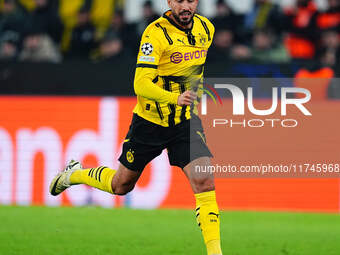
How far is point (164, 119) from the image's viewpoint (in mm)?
6949

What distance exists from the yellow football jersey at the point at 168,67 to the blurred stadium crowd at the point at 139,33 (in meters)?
4.80

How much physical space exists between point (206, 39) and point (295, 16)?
19.5 ft

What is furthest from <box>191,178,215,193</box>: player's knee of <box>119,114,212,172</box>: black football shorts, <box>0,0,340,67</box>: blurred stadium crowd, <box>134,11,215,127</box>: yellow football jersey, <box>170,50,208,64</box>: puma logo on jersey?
<box>0,0,340,67</box>: blurred stadium crowd

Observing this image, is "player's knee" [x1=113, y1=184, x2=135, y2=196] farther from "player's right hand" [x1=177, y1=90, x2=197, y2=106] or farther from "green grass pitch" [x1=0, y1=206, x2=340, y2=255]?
"player's right hand" [x1=177, y1=90, x2=197, y2=106]

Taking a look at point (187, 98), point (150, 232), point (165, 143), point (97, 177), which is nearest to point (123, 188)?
point (97, 177)

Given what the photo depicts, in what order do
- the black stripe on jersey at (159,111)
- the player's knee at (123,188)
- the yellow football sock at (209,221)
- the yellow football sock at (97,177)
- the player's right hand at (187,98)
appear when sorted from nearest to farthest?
the player's right hand at (187,98) → the yellow football sock at (209,221) → the black stripe on jersey at (159,111) → the player's knee at (123,188) → the yellow football sock at (97,177)

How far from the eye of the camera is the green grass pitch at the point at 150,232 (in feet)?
25.8

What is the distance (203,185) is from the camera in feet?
21.7

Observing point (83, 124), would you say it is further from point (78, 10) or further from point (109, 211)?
point (78, 10)

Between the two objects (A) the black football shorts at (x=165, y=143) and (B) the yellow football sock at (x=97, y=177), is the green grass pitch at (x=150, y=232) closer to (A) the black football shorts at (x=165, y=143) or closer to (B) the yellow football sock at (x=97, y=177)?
(B) the yellow football sock at (x=97, y=177)

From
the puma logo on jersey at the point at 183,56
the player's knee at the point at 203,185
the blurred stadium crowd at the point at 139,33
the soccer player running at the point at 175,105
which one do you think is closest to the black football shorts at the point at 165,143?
the soccer player running at the point at 175,105

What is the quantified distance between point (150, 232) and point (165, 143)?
2347 millimetres

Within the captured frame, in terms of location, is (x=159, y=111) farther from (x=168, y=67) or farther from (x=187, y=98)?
(x=187, y=98)

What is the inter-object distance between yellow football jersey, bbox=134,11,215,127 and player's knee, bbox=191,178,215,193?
600 mm
